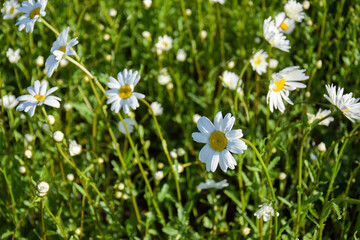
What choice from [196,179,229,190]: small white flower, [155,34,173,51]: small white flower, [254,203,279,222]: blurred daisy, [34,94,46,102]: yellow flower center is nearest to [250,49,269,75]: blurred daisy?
[155,34,173,51]: small white flower

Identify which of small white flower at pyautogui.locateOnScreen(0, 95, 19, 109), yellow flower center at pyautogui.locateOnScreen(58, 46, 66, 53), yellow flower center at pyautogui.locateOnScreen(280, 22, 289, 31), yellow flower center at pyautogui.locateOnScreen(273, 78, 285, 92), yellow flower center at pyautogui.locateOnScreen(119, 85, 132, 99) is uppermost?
yellow flower center at pyautogui.locateOnScreen(58, 46, 66, 53)

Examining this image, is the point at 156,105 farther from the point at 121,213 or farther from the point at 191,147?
the point at 121,213

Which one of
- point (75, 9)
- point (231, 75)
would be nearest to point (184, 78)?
point (231, 75)

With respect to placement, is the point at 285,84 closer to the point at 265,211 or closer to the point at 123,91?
the point at 265,211

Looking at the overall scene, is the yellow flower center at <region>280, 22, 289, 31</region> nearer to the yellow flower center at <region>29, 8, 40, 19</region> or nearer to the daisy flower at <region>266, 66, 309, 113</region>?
the daisy flower at <region>266, 66, 309, 113</region>

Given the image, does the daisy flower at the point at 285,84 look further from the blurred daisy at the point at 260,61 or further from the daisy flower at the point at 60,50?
the daisy flower at the point at 60,50

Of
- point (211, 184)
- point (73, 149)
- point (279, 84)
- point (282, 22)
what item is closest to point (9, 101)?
point (73, 149)

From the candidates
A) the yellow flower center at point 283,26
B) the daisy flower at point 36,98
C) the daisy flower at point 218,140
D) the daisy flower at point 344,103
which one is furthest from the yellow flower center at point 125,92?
the yellow flower center at point 283,26
